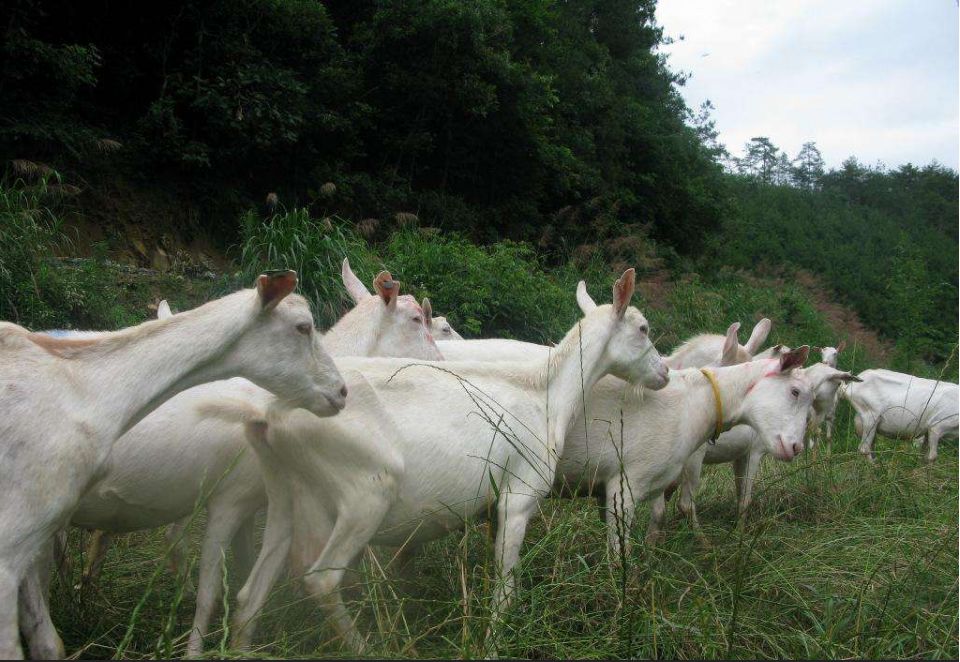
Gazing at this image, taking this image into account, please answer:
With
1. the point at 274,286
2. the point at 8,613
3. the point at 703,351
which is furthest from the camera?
the point at 703,351

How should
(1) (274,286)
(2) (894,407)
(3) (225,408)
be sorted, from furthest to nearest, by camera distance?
(2) (894,407) → (3) (225,408) → (1) (274,286)

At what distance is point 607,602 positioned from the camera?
3646 mm

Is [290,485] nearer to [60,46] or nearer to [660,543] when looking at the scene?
[660,543]

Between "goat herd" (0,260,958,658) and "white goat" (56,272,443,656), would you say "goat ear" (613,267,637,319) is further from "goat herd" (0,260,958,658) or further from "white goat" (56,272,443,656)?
"white goat" (56,272,443,656)

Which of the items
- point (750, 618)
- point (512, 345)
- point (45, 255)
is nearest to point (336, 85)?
point (45, 255)

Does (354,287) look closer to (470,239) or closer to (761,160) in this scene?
(470,239)

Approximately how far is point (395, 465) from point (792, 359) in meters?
2.91

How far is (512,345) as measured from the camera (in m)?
6.14

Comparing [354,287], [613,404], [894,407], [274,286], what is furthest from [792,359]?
[894,407]

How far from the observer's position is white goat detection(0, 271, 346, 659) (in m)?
3.00

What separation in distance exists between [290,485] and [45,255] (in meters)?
6.09

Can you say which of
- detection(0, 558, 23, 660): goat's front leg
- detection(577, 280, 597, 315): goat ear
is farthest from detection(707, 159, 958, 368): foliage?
detection(0, 558, 23, 660): goat's front leg

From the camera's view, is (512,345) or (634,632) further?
(512,345)

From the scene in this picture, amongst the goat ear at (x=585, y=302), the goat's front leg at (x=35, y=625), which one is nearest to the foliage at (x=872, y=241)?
the goat ear at (x=585, y=302)
